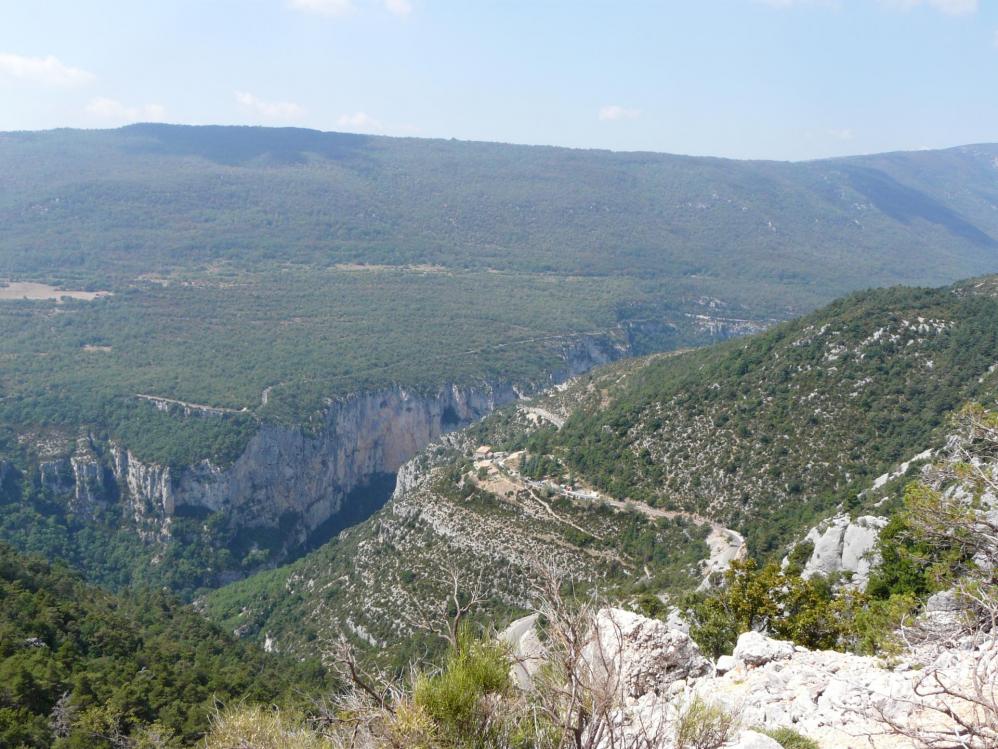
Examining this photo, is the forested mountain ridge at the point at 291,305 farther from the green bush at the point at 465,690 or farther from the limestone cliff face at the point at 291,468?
the green bush at the point at 465,690

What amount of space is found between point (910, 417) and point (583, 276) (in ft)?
351

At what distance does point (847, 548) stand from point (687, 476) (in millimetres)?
12472

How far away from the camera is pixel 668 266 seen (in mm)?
149000

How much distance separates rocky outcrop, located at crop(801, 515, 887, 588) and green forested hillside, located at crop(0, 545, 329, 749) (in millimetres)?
15670

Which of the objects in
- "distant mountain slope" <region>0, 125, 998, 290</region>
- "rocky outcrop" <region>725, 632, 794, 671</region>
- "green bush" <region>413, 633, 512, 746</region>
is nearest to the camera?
"green bush" <region>413, 633, 512, 746</region>

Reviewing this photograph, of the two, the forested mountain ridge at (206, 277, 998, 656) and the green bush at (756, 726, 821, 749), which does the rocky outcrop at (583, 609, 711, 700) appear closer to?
the green bush at (756, 726, 821, 749)

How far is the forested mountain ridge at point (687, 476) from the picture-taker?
3033cm

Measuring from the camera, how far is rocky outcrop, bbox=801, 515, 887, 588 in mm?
21469

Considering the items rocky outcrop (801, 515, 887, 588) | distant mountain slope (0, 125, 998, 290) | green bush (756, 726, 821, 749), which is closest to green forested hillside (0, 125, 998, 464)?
distant mountain slope (0, 125, 998, 290)

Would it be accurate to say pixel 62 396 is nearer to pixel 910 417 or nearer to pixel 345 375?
pixel 345 375

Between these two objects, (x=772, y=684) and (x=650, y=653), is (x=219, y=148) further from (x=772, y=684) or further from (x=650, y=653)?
(x=772, y=684)

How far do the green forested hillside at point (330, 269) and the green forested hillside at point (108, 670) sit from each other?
32.8 m

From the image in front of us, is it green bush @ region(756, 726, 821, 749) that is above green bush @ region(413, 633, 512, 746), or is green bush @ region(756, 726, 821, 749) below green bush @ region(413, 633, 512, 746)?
below

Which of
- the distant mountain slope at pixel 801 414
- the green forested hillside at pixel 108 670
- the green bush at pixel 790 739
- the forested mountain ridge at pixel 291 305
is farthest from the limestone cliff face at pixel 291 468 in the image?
the green bush at pixel 790 739
